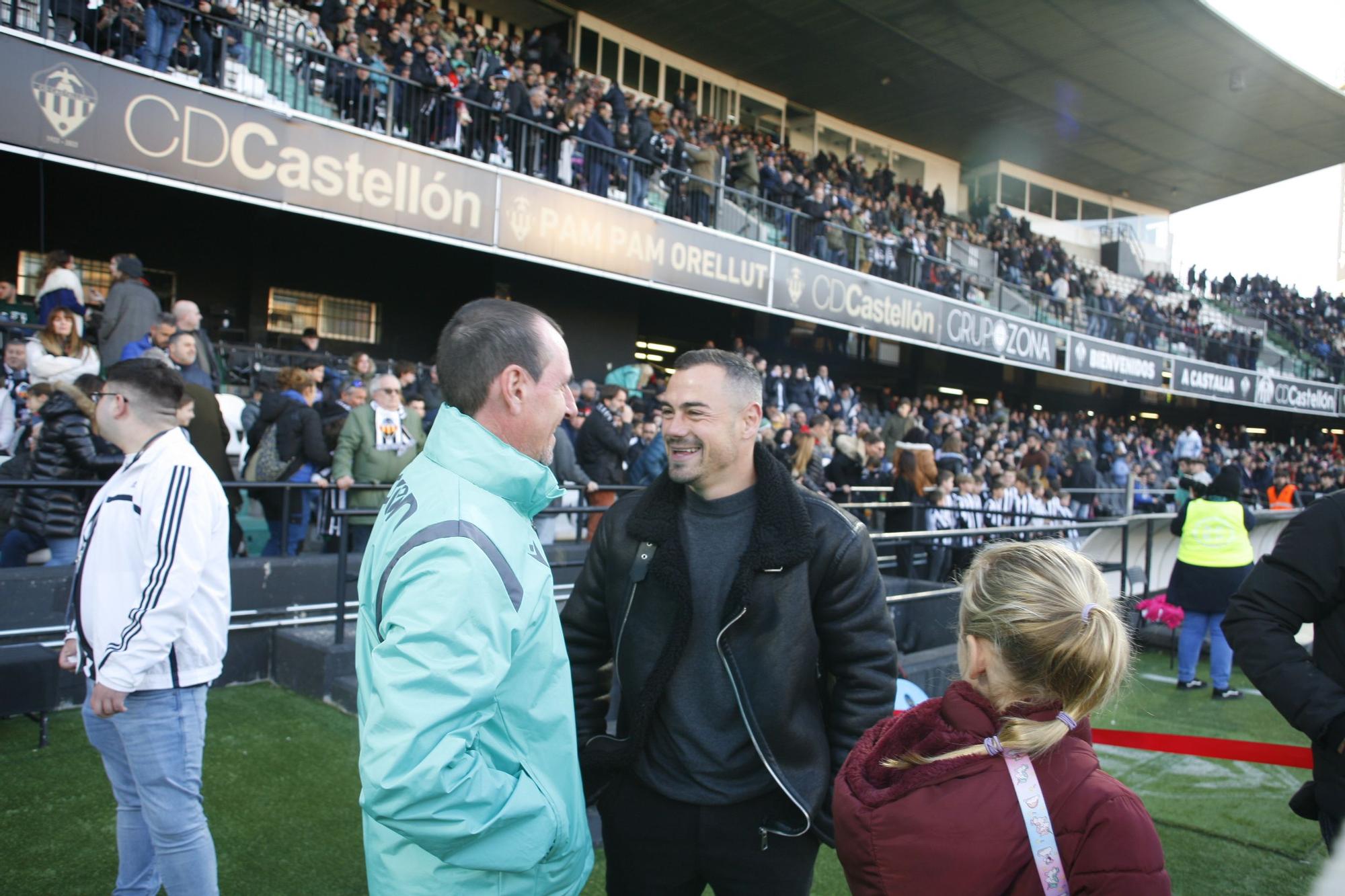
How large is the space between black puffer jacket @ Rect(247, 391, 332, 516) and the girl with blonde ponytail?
623cm

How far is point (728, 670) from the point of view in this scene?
2.24m

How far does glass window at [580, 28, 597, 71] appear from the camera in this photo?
1995 centimetres

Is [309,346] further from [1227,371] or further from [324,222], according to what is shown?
[1227,371]

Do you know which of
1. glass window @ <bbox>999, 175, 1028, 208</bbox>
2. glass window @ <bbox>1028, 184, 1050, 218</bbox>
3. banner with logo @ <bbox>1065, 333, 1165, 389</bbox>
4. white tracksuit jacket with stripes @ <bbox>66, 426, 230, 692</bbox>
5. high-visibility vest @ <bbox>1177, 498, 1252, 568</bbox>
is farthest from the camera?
glass window @ <bbox>1028, 184, 1050, 218</bbox>

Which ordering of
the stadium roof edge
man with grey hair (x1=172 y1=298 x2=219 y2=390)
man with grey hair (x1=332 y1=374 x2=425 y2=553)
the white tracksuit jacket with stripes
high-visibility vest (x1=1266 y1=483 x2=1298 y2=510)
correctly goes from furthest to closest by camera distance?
the stadium roof edge
high-visibility vest (x1=1266 y1=483 x2=1298 y2=510)
man with grey hair (x1=332 y1=374 x2=425 y2=553)
man with grey hair (x1=172 y1=298 x2=219 y2=390)
the white tracksuit jacket with stripes

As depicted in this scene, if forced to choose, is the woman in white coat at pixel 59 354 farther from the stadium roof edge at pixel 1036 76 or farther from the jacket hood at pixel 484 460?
the stadium roof edge at pixel 1036 76

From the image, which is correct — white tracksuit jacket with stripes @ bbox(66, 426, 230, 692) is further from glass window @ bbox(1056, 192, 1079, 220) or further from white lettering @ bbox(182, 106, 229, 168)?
glass window @ bbox(1056, 192, 1079, 220)

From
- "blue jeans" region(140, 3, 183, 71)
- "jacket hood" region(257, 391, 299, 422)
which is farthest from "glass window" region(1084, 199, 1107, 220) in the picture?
"jacket hood" region(257, 391, 299, 422)

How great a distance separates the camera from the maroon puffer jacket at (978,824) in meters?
1.42

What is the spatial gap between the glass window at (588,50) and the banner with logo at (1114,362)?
13.3 meters

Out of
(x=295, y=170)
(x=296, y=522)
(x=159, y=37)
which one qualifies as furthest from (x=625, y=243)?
(x=296, y=522)

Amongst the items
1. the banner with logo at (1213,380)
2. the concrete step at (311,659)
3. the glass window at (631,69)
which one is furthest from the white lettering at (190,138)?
the banner with logo at (1213,380)

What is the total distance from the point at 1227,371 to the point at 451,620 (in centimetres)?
3149

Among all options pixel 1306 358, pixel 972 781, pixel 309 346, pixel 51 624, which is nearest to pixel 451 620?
pixel 972 781
